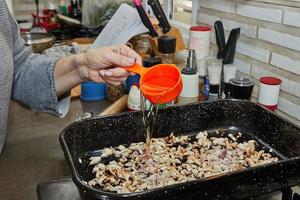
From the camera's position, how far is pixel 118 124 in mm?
863

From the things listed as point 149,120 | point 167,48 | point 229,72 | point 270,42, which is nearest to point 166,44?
point 167,48

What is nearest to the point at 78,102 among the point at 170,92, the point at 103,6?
the point at 170,92

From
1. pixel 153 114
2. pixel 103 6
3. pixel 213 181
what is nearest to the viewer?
pixel 213 181

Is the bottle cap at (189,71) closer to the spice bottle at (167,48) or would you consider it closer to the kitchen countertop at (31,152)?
the spice bottle at (167,48)

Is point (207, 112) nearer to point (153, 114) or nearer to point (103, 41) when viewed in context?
point (153, 114)

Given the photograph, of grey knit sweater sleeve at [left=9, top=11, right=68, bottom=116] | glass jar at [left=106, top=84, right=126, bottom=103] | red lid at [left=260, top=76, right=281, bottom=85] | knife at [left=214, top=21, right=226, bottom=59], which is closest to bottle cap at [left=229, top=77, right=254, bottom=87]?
red lid at [left=260, top=76, right=281, bottom=85]

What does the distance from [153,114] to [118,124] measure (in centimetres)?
8

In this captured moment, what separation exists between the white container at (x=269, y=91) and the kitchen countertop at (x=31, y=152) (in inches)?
20.7

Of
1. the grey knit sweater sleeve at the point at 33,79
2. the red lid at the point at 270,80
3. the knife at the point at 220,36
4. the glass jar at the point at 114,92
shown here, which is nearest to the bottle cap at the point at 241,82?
the red lid at the point at 270,80

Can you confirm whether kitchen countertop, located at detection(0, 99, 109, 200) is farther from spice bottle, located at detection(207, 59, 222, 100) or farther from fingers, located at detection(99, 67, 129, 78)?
spice bottle, located at detection(207, 59, 222, 100)

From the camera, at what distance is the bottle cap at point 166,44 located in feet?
4.09

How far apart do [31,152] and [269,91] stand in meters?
0.68

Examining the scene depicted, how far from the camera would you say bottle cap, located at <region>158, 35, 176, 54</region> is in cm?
125

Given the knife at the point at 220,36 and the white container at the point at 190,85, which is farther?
the knife at the point at 220,36
